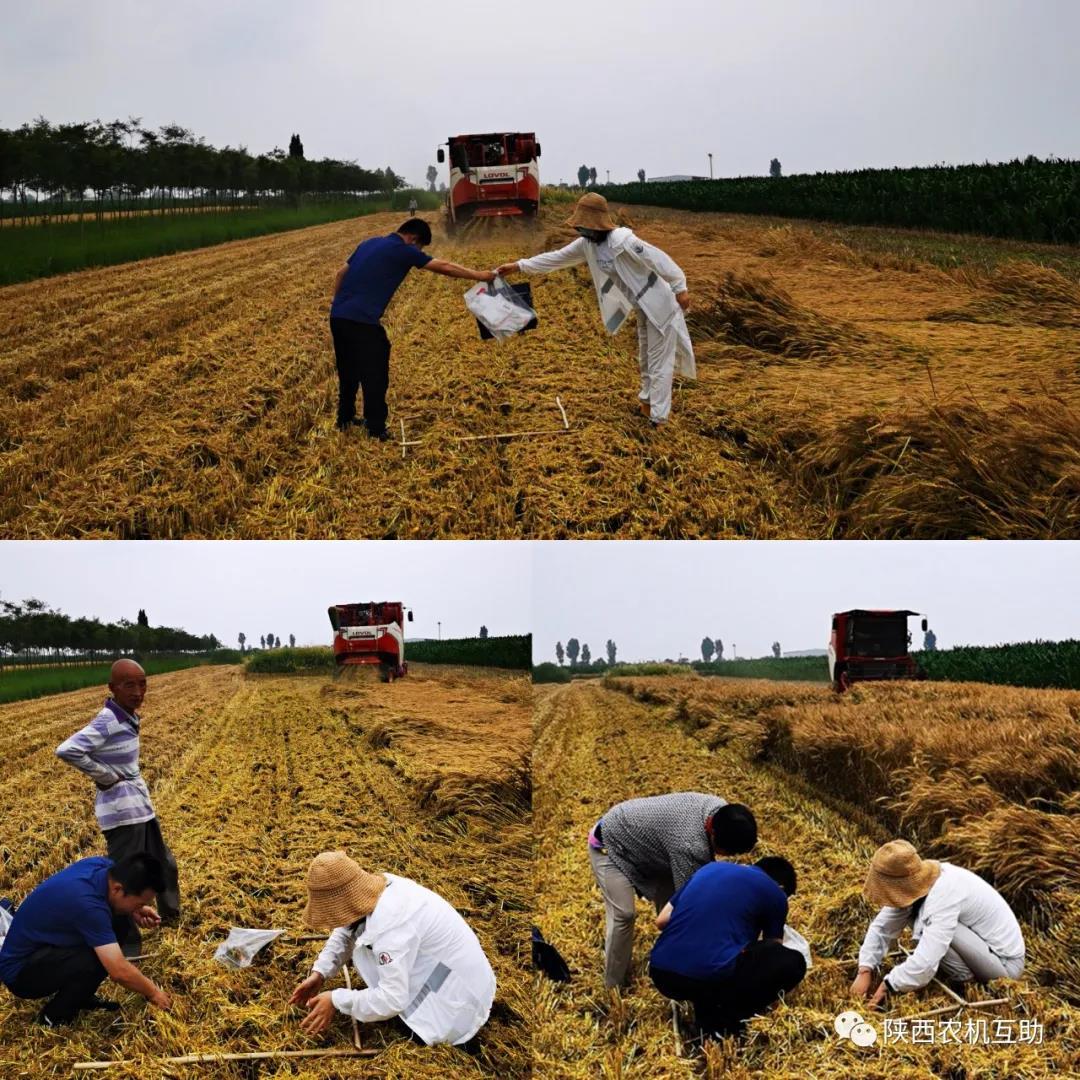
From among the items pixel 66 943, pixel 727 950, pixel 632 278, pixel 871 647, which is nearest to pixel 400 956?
pixel 727 950

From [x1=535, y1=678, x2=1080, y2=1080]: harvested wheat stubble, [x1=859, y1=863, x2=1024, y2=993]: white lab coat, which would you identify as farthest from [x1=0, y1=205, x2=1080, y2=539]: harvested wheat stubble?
[x1=859, y1=863, x2=1024, y2=993]: white lab coat

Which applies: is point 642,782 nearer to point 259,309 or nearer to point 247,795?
point 247,795

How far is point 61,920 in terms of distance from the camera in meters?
4.32

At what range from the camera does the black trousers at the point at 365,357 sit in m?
6.39

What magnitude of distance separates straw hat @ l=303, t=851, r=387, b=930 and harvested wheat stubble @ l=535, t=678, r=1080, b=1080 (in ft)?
3.50

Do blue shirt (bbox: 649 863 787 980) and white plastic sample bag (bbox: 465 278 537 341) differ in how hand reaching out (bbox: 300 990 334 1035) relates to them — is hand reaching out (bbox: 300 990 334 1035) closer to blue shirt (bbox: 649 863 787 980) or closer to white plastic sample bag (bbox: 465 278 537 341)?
blue shirt (bbox: 649 863 787 980)

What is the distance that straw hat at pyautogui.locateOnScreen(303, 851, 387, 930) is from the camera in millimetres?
4043

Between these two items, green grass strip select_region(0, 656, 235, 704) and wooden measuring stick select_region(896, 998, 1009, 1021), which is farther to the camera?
green grass strip select_region(0, 656, 235, 704)

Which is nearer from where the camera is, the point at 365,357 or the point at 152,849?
the point at 152,849

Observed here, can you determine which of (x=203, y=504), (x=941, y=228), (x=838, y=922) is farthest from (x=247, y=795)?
(x=941, y=228)

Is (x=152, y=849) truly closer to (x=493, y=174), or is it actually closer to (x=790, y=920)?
(x=790, y=920)

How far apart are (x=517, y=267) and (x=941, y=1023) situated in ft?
15.6

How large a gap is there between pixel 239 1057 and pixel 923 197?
21.4 meters

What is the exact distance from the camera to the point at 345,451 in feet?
22.7
